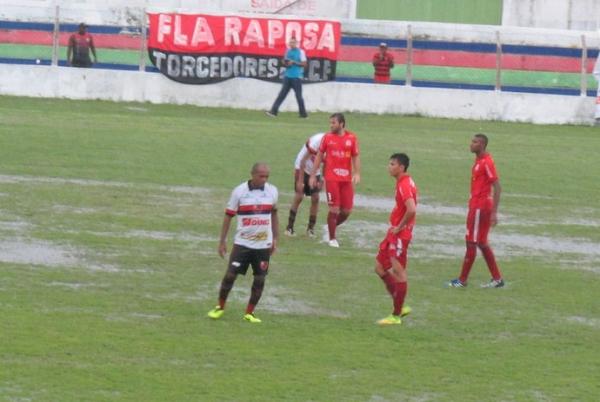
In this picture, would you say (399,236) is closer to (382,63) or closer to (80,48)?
(382,63)

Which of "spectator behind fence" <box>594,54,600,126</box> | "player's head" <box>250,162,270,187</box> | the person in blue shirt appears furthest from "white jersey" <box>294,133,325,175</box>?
"spectator behind fence" <box>594,54,600,126</box>

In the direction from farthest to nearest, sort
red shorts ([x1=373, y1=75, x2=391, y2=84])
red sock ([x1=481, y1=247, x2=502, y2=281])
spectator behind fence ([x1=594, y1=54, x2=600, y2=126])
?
red shorts ([x1=373, y1=75, x2=391, y2=84]) → spectator behind fence ([x1=594, y1=54, x2=600, y2=126]) → red sock ([x1=481, y1=247, x2=502, y2=281])

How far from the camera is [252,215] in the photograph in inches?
590

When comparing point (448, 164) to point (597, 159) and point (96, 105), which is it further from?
point (96, 105)

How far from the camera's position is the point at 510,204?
84.5 ft

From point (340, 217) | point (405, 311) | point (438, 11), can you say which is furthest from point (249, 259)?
point (438, 11)

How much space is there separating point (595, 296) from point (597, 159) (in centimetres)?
1394

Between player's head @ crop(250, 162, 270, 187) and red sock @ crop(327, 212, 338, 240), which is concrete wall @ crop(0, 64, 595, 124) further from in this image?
player's head @ crop(250, 162, 270, 187)

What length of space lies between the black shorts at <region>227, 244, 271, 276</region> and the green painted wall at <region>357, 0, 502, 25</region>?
1486 inches

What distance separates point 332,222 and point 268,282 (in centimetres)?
284

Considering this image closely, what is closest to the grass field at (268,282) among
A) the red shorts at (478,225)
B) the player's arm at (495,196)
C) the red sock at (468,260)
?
the red sock at (468,260)

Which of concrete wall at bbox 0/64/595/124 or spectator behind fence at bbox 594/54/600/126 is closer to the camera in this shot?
spectator behind fence at bbox 594/54/600/126

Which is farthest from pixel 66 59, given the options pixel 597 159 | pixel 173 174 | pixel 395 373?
pixel 395 373

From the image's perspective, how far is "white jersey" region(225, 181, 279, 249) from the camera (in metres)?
15.0
